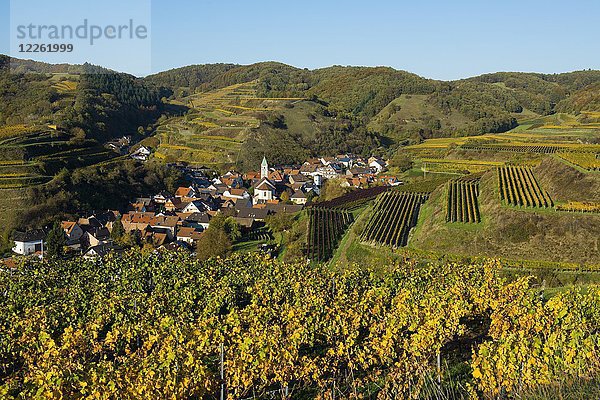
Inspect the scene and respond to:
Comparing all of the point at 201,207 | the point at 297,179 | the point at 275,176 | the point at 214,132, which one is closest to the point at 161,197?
the point at 201,207

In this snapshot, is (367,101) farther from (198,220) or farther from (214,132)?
(198,220)

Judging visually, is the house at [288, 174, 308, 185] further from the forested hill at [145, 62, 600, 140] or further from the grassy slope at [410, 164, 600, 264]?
the grassy slope at [410, 164, 600, 264]

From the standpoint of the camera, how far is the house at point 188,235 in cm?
5058

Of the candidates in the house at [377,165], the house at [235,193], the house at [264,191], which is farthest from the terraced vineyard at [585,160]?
the house at [377,165]

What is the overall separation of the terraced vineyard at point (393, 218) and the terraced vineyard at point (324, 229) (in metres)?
3.06

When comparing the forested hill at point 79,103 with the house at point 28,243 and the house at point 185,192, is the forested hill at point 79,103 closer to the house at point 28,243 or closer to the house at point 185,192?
the house at point 185,192

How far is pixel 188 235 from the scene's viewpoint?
5122cm

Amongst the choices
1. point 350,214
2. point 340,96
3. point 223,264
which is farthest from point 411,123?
point 223,264

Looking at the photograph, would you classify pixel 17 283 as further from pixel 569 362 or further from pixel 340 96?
pixel 340 96

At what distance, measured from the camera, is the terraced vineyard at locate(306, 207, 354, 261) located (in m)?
38.4

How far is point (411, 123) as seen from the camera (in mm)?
129125

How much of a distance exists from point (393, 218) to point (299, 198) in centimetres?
2909

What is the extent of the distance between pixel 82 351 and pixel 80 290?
950cm

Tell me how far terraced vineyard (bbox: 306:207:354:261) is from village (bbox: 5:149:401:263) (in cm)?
535
